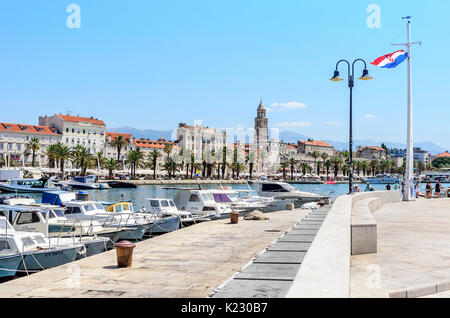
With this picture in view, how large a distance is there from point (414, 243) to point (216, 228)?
11226 mm

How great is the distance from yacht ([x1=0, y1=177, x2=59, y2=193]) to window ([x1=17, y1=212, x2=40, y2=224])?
6068 centimetres

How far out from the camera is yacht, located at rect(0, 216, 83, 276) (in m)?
16.7

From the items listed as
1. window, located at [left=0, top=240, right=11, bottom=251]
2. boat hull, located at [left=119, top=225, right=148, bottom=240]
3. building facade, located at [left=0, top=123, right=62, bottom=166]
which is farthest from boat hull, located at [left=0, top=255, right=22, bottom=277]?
building facade, located at [left=0, top=123, right=62, bottom=166]

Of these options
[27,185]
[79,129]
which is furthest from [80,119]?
[27,185]

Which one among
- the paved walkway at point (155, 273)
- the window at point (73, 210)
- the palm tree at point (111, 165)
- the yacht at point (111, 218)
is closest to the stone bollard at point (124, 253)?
the paved walkway at point (155, 273)

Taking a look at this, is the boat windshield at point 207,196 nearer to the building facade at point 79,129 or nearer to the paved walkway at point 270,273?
the paved walkway at point 270,273

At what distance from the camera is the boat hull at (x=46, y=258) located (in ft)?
56.1

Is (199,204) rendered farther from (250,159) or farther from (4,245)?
(250,159)

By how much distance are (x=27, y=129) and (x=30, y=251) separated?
446 feet

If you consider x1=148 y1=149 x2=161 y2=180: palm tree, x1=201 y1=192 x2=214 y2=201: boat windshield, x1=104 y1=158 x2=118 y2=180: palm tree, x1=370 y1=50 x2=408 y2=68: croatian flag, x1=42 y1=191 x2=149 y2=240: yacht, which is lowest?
x1=42 y1=191 x2=149 y2=240: yacht

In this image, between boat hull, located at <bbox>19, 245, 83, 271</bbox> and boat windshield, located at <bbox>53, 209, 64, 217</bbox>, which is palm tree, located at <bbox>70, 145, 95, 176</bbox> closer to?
boat windshield, located at <bbox>53, 209, 64, 217</bbox>

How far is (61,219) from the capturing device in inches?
1038
